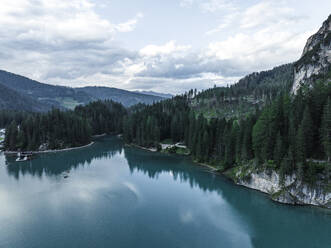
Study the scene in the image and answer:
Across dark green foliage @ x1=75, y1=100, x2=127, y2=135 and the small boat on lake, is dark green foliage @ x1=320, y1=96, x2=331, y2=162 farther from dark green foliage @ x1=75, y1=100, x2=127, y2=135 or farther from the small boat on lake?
dark green foliage @ x1=75, y1=100, x2=127, y2=135

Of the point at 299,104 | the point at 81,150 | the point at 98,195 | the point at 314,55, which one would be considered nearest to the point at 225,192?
the point at 299,104

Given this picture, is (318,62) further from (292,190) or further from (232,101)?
(232,101)

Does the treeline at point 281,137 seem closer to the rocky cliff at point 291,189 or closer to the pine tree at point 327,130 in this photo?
the pine tree at point 327,130

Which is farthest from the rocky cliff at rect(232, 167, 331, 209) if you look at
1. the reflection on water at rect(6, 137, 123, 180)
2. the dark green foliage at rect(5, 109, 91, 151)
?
the dark green foliage at rect(5, 109, 91, 151)

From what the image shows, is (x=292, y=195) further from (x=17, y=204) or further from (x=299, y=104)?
(x=17, y=204)

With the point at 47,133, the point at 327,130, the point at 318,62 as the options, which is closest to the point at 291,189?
the point at 327,130

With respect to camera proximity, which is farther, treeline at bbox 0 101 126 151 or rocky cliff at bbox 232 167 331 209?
treeline at bbox 0 101 126 151

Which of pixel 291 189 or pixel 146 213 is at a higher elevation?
pixel 291 189
